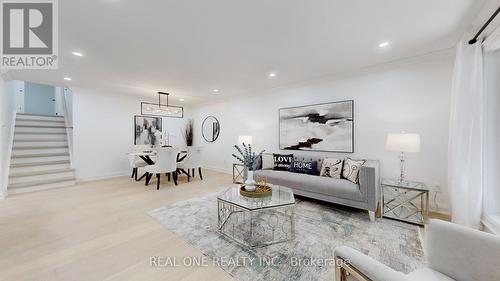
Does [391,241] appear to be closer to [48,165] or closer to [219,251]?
[219,251]

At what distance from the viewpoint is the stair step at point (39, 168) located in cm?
412

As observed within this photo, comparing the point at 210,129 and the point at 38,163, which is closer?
the point at 38,163

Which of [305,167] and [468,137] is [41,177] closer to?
[305,167]

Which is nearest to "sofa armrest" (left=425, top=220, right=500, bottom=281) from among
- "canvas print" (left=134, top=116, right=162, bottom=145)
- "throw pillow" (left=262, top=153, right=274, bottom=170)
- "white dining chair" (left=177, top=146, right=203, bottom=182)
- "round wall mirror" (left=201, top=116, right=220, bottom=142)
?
"throw pillow" (left=262, top=153, right=274, bottom=170)

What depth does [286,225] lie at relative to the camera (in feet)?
8.33

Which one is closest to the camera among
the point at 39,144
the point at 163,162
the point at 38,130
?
the point at 163,162

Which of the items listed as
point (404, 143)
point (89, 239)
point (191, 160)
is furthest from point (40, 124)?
point (404, 143)

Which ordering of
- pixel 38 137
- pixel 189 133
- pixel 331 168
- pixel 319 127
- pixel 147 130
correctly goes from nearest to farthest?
pixel 331 168 < pixel 319 127 < pixel 38 137 < pixel 147 130 < pixel 189 133

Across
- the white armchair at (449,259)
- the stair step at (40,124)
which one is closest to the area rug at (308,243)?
the white armchair at (449,259)

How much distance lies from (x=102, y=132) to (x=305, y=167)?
5441mm

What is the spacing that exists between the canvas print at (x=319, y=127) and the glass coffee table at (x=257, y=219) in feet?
5.46

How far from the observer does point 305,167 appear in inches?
146

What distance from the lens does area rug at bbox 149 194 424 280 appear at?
5.67ft

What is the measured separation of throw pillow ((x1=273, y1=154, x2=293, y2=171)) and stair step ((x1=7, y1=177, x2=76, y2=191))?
4792mm
